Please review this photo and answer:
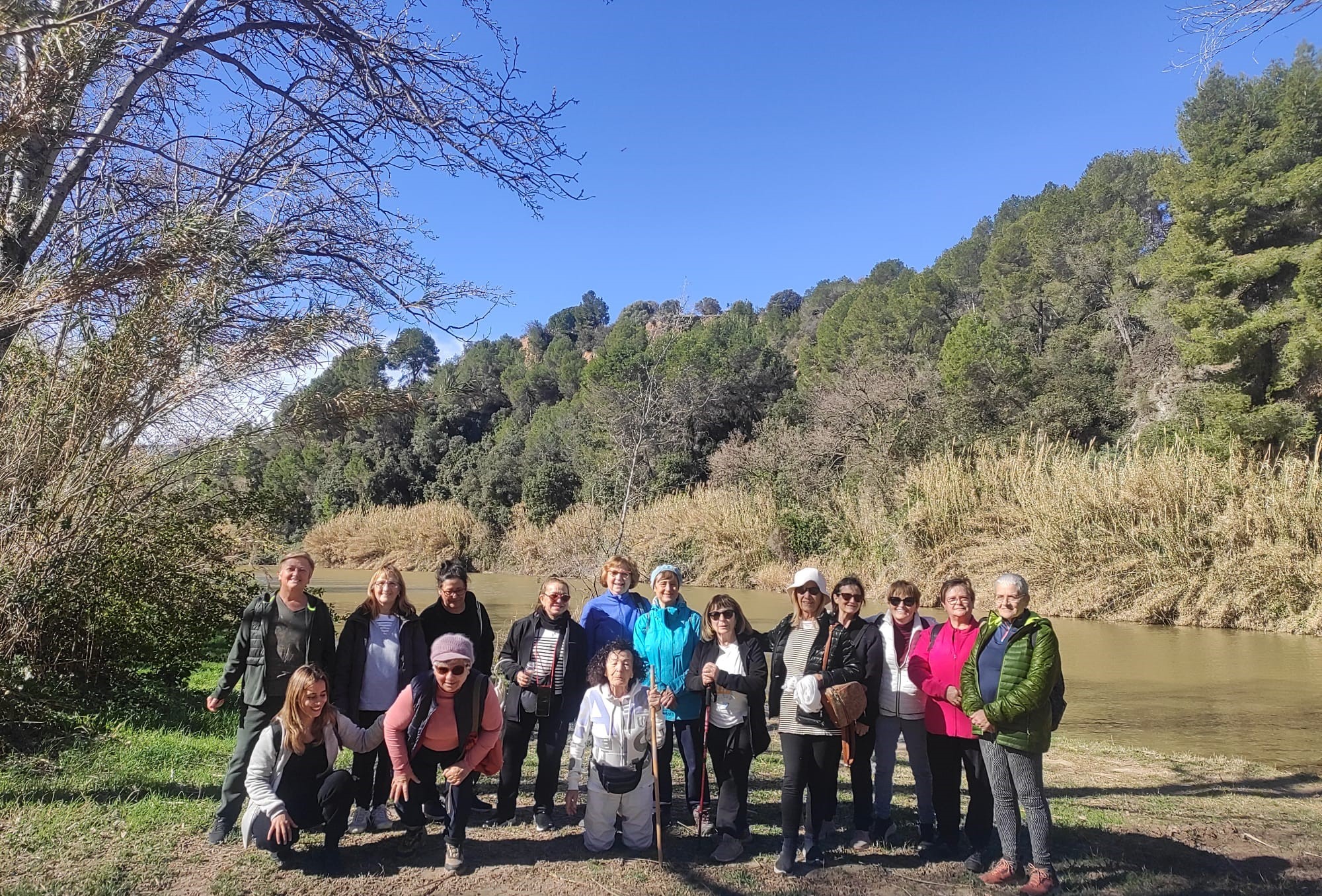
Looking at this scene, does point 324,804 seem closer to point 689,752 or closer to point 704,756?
point 689,752

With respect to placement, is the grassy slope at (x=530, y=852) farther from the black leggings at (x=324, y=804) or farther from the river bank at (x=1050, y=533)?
the river bank at (x=1050, y=533)

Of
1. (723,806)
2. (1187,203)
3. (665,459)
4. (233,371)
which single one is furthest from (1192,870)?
(665,459)

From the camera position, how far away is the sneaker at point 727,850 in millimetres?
4176

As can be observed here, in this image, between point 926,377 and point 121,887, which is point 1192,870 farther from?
point 926,377

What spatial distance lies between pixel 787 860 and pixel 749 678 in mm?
855

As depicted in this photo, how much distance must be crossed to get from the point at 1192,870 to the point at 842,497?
63.6 ft

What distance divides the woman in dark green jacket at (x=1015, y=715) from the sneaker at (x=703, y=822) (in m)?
1.36

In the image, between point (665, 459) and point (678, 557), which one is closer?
point (678, 557)

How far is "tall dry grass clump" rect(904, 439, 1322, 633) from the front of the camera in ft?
49.9

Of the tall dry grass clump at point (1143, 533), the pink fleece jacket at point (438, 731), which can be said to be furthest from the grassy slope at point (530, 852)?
the tall dry grass clump at point (1143, 533)

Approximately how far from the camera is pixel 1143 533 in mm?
16703

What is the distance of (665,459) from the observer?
2983 cm

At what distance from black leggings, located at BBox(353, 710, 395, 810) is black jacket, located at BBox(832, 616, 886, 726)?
2.41 metres

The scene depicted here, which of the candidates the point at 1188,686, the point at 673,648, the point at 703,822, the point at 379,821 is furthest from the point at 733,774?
the point at 1188,686
